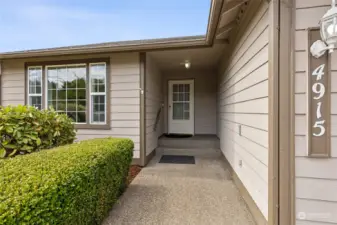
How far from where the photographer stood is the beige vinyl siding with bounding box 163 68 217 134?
7191 millimetres

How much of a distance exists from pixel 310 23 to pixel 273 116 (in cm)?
92

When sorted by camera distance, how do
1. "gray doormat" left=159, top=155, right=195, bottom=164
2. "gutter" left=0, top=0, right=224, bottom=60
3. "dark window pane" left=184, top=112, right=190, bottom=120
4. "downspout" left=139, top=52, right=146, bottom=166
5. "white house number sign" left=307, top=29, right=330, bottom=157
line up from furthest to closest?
"dark window pane" left=184, top=112, right=190, bottom=120 < "gray doormat" left=159, top=155, right=195, bottom=164 < "downspout" left=139, top=52, right=146, bottom=166 < "gutter" left=0, top=0, right=224, bottom=60 < "white house number sign" left=307, top=29, right=330, bottom=157

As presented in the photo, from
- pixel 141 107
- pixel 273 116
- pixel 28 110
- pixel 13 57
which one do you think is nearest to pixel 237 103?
pixel 273 116

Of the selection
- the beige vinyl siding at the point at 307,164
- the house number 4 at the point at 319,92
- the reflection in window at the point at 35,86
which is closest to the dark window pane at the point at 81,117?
the reflection in window at the point at 35,86

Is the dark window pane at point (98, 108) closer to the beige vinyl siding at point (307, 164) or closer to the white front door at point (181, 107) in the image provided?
the white front door at point (181, 107)

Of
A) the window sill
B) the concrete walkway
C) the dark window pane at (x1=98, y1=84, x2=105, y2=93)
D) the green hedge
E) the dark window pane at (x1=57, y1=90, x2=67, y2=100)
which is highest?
the dark window pane at (x1=98, y1=84, x2=105, y2=93)

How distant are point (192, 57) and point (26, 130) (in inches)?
168

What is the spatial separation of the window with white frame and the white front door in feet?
9.80

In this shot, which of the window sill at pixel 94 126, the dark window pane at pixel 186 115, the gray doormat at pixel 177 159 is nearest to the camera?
the window sill at pixel 94 126

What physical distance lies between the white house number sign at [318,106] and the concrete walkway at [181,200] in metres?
1.31

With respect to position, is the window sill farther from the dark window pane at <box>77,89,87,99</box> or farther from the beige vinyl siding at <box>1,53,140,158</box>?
the dark window pane at <box>77,89,87,99</box>

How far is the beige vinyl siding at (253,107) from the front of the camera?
214 cm

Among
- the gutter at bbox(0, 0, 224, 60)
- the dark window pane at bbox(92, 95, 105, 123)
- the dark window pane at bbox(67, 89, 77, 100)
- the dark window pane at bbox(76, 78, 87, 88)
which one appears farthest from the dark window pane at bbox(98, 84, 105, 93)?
the gutter at bbox(0, 0, 224, 60)

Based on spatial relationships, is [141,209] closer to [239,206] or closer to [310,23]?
[239,206]
